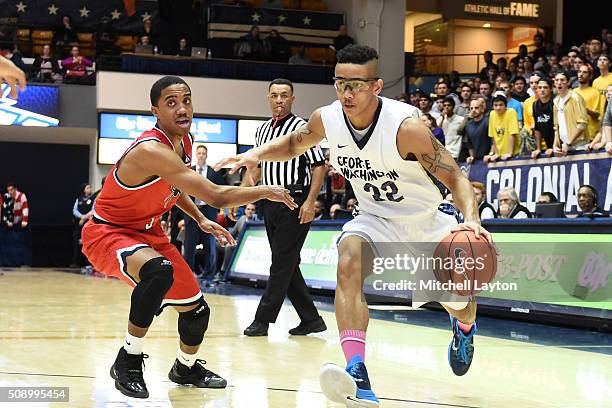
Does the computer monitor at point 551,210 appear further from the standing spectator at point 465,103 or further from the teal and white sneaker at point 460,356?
the standing spectator at point 465,103

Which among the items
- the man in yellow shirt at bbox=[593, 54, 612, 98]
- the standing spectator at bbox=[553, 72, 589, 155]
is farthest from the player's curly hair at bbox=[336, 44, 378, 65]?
the man in yellow shirt at bbox=[593, 54, 612, 98]

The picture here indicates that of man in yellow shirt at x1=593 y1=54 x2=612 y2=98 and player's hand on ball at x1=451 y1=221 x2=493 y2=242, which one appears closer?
player's hand on ball at x1=451 y1=221 x2=493 y2=242

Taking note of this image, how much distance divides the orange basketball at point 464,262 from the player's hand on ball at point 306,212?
222 centimetres

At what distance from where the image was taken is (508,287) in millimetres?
8859

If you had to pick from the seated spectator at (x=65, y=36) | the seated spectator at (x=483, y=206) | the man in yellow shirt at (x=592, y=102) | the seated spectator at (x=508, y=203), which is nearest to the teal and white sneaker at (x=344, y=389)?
the seated spectator at (x=508, y=203)

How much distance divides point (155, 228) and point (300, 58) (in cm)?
1877

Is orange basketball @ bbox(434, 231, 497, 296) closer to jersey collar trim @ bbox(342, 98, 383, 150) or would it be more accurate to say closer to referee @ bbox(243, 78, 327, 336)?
jersey collar trim @ bbox(342, 98, 383, 150)

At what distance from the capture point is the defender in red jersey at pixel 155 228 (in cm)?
459

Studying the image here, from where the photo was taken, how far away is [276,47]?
23328mm

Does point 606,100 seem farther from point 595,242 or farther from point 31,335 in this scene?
point 31,335

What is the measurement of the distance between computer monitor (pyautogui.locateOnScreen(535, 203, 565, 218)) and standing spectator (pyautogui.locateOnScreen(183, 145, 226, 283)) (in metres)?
4.15

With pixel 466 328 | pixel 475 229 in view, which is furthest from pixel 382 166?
pixel 466 328

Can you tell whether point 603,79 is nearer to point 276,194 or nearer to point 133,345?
point 276,194

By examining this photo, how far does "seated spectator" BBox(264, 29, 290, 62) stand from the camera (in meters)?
23.1
